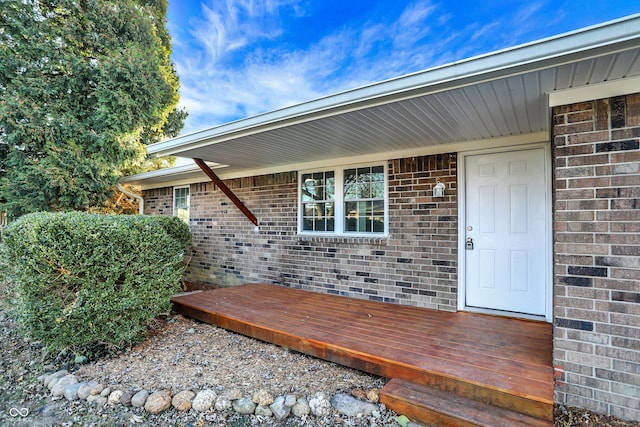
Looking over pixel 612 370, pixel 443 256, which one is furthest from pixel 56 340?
pixel 612 370

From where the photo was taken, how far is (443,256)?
4.12 metres

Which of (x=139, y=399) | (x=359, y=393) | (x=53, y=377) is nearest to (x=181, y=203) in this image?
(x=53, y=377)

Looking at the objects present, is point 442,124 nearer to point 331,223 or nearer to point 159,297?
point 331,223

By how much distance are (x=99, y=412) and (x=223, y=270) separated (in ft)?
14.9

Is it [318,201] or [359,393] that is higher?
[318,201]

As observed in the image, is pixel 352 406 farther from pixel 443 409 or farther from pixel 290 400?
pixel 443 409

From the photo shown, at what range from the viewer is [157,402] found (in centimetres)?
241

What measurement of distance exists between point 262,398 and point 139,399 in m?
0.96

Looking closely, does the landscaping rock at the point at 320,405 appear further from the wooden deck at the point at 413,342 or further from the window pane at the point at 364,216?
the window pane at the point at 364,216

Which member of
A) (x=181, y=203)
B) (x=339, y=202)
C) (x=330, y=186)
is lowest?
(x=339, y=202)

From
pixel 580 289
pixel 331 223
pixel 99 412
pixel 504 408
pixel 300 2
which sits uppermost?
pixel 300 2

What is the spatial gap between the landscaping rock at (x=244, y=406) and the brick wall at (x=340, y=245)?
8.67ft

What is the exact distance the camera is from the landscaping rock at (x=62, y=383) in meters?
2.67

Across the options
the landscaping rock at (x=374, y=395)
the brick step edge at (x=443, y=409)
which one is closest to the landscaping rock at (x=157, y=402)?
the landscaping rock at (x=374, y=395)
